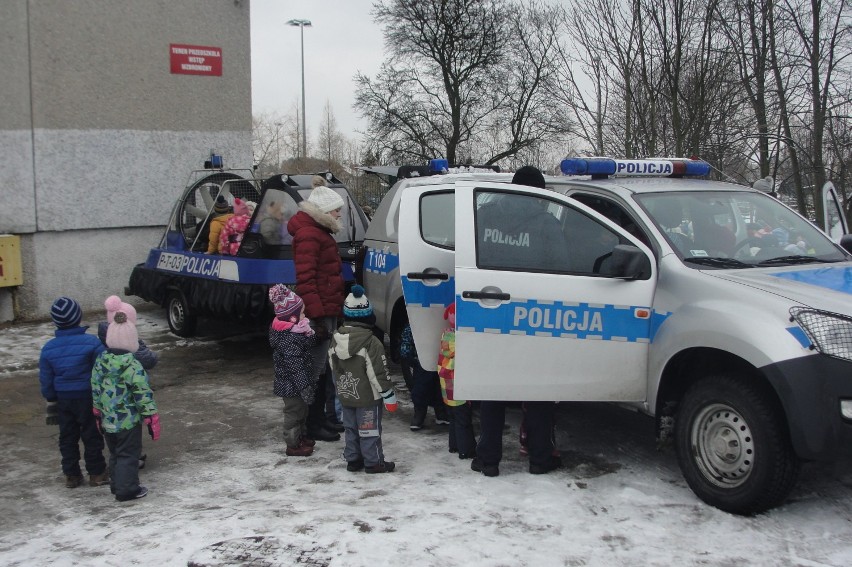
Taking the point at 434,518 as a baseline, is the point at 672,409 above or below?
above

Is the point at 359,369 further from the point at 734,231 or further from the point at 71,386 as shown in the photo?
the point at 734,231

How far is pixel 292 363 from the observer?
5.62m

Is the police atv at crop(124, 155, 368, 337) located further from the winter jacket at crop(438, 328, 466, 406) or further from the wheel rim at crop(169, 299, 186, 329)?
the winter jacket at crop(438, 328, 466, 406)

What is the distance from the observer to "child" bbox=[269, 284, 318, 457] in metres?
5.62

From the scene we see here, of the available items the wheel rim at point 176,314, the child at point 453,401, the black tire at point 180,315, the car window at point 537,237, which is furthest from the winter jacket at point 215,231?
the car window at point 537,237

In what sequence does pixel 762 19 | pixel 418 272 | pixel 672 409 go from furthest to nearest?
pixel 762 19
pixel 418 272
pixel 672 409

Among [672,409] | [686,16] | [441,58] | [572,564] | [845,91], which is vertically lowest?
[572,564]

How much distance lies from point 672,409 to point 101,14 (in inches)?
386

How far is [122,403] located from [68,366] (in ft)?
1.56

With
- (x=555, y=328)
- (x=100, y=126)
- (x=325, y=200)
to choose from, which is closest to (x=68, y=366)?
(x=325, y=200)

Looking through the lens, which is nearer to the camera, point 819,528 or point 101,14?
point 819,528

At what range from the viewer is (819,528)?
13.9 ft

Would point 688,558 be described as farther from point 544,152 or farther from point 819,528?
point 544,152

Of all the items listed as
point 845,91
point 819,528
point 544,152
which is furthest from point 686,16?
point 544,152
